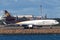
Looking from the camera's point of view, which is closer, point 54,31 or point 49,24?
point 54,31

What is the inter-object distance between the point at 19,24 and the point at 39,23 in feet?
32.2

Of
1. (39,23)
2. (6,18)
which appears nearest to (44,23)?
(39,23)

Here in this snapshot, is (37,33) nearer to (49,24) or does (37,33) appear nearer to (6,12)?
(49,24)

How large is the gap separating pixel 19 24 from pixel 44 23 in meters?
A: 11.1

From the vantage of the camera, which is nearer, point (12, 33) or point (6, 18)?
point (12, 33)

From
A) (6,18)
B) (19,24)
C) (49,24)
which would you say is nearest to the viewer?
(49,24)

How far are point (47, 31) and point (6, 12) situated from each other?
4617 centimetres

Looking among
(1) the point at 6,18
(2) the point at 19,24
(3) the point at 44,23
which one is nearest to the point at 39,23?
(3) the point at 44,23

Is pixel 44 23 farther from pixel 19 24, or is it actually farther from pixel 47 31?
pixel 47 31

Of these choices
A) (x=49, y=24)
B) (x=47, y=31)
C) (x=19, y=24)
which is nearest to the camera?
(x=47, y=31)

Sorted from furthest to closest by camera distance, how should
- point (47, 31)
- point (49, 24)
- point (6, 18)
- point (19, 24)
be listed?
1. point (6, 18)
2. point (19, 24)
3. point (49, 24)
4. point (47, 31)

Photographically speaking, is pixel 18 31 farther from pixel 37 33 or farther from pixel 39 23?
pixel 39 23

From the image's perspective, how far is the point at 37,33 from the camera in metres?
63.4

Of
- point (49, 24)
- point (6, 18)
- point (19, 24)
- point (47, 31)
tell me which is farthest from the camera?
point (6, 18)
